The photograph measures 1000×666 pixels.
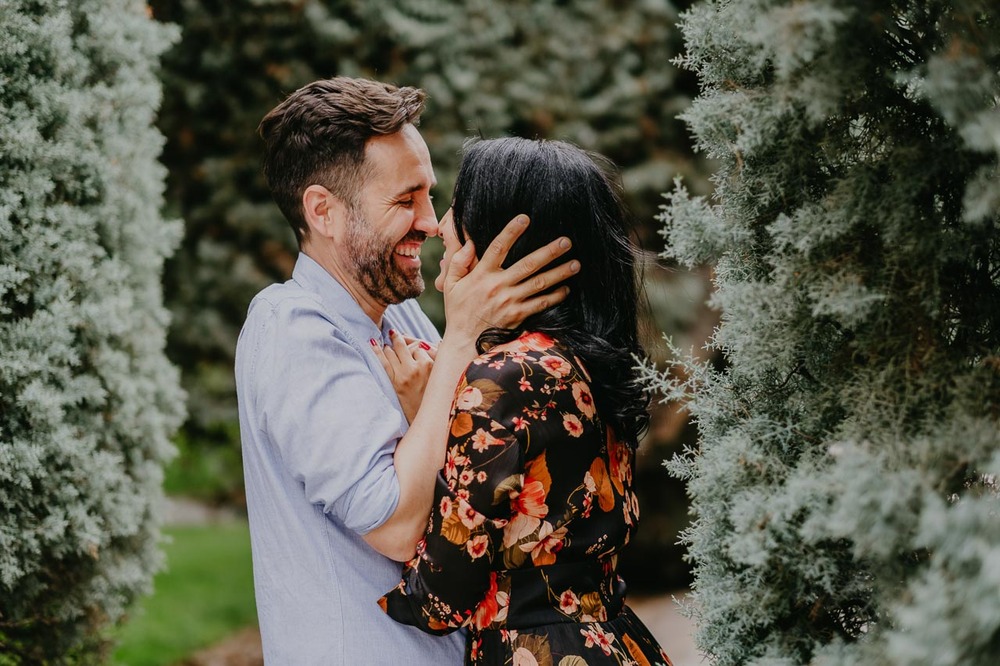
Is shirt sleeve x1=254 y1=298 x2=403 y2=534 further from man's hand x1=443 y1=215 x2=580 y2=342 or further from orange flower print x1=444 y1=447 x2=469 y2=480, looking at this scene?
man's hand x1=443 y1=215 x2=580 y2=342

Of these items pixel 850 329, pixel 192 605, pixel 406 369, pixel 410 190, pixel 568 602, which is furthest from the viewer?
pixel 192 605

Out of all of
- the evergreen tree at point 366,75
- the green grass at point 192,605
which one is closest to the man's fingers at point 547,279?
the evergreen tree at point 366,75

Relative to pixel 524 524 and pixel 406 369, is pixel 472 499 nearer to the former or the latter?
pixel 524 524

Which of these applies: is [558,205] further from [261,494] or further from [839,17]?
[261,494]

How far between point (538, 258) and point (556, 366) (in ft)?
0.89

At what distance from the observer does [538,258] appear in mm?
2164

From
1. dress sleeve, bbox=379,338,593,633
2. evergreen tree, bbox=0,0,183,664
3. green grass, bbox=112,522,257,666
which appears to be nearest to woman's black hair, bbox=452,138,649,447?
dress sleeve, bbox=379,338,593,633

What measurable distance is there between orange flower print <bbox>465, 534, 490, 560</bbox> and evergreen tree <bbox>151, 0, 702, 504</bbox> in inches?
139

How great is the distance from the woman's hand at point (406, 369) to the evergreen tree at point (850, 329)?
0.82 meters

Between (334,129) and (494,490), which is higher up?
(334,129)

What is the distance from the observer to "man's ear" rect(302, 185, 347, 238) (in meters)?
2.62

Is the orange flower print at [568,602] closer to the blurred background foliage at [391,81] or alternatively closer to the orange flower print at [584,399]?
the orange flower print at [584,399]

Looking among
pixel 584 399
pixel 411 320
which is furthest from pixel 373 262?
pixel 584 399

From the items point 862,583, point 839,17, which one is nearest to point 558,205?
point 839,17
